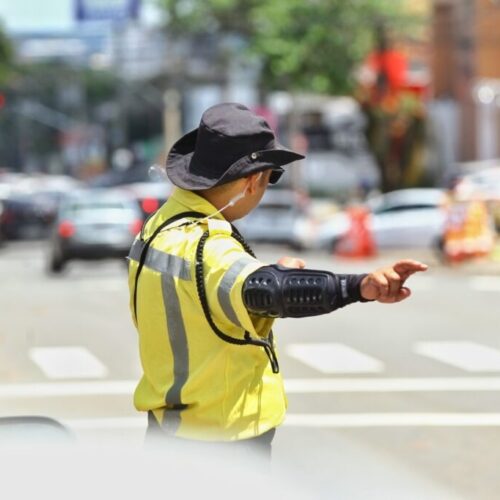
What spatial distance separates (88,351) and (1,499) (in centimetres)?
1260

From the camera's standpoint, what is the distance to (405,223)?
34.2m

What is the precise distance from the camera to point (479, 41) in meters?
56.2

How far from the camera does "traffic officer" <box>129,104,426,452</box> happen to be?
149 inches

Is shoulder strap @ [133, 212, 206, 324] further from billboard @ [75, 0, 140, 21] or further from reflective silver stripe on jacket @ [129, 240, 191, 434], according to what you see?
billboard @ [75, 0, 140, 21]

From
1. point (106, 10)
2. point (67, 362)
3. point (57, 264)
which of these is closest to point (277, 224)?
point (106, 10)

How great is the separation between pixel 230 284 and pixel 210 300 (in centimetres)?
11

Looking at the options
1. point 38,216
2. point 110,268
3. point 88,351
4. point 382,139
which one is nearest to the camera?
point 88,351

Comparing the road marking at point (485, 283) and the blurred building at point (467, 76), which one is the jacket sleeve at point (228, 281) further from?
the blurred building at point (467, 76)

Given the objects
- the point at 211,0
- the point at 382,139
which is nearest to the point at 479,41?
the point at 382,139

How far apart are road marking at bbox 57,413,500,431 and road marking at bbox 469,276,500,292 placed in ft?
37.3

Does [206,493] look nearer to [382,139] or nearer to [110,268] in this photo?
[110,268]

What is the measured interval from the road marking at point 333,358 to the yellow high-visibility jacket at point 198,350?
9386 millimetres

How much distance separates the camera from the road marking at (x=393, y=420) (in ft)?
33.7

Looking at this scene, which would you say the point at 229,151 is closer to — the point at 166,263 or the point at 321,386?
the point at 166,263
